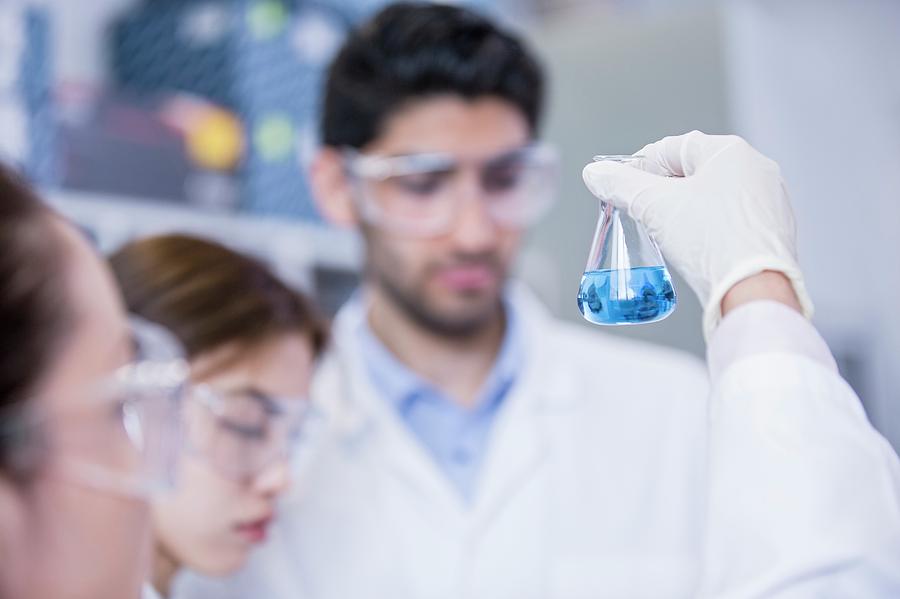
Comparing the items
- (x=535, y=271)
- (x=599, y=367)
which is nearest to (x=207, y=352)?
(x=599, y=367)

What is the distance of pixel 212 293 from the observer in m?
1.25

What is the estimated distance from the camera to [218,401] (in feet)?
3.82

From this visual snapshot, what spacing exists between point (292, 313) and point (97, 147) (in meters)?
0.68

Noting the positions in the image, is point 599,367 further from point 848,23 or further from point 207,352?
point 848,23

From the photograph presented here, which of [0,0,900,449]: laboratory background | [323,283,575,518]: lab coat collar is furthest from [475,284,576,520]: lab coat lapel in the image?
[0,0,900,449]: laboratory background

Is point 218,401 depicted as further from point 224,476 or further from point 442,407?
point 442,407

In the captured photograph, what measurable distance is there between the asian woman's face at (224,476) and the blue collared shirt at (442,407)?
38cm

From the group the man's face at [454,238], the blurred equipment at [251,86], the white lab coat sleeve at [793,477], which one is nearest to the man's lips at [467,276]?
the man's face at [454,238]

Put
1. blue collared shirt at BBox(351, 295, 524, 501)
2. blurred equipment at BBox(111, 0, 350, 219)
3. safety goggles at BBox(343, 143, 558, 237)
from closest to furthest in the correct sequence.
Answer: safety goggles at BBox(343, 143, 558, 237) → blue collared shirt at BBox(351, 295, 524, 501) → blurred equipment at BBox(111, 0, 350, 219)

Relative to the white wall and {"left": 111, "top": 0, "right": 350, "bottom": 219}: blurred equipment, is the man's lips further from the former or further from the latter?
the white wall

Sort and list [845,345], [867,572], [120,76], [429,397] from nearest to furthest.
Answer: [867,572]
[429,397]
[120,76]
[845,345]

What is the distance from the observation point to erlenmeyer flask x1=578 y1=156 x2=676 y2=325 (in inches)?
22.1

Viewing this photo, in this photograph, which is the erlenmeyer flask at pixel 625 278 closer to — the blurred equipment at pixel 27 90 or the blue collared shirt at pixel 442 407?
the blue collared shirt at pixel 442 407

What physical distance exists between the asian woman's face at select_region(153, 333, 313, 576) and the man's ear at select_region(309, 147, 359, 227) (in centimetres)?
45
